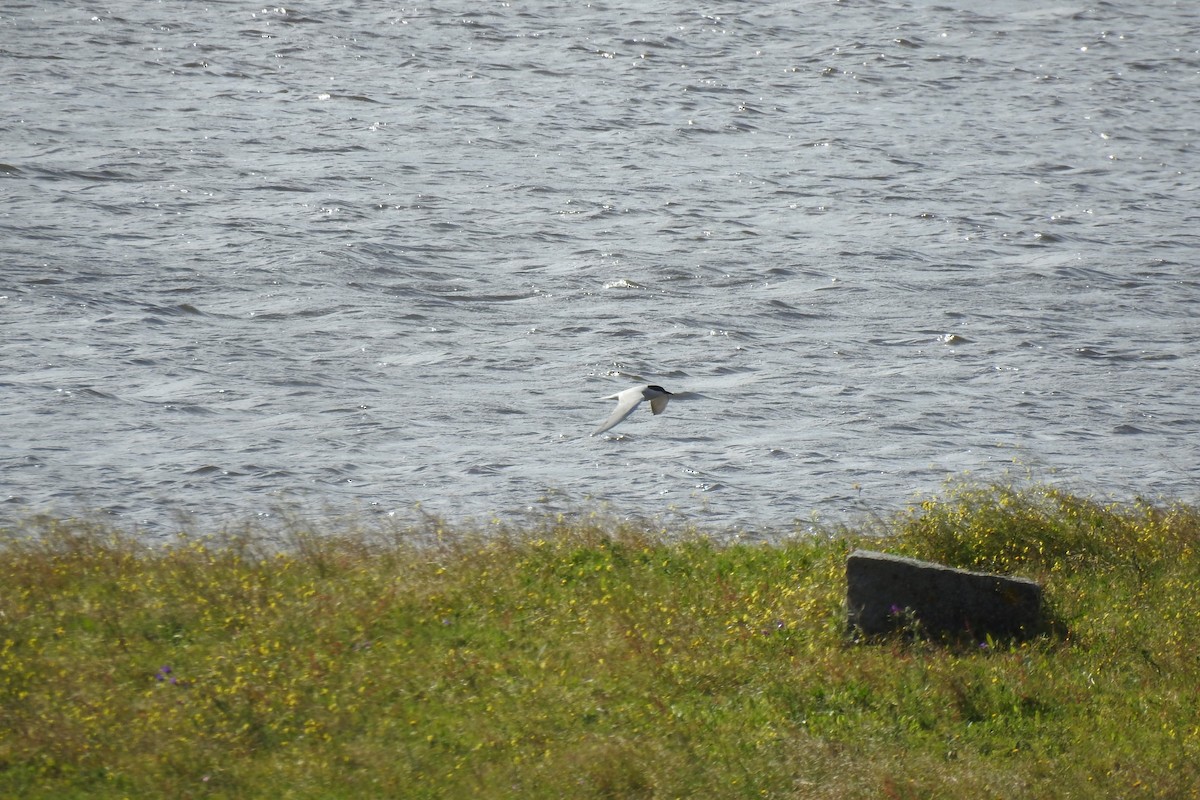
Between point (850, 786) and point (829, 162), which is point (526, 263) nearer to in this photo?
point (829, 162)

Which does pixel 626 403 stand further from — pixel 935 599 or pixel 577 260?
pixel 577 260

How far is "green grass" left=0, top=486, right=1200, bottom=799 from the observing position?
8.61 metres

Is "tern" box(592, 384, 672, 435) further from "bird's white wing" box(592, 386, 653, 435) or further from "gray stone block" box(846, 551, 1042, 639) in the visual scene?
"gray stone block" box(846, 551, 1042, 639)

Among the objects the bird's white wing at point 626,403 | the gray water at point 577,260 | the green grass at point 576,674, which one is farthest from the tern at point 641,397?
the gray water at point 577,260

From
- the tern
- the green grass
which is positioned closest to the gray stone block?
the green grass

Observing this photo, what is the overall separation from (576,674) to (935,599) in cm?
281

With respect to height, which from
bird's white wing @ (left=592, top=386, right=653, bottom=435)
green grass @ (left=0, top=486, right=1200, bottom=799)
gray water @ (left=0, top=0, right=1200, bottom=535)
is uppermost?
bird's white wing @ (left=592, top=386, right=653, bottom=435)

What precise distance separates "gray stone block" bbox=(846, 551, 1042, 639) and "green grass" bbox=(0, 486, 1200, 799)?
0.22 m

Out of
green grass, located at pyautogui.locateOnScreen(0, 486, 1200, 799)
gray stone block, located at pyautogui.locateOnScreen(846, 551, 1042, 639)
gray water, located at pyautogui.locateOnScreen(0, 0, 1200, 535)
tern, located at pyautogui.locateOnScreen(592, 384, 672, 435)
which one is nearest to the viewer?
green grass, located at pyautogui.locateOnScreen(0, 486, 1200, 799)

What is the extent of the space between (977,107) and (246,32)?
20.1 meters

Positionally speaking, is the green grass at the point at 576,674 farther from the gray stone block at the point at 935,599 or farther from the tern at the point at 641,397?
the tern at the point at 641,397

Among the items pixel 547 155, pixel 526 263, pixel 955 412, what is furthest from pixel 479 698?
pixel 547 155

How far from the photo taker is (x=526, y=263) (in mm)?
27328

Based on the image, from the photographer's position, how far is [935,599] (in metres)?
11.0
